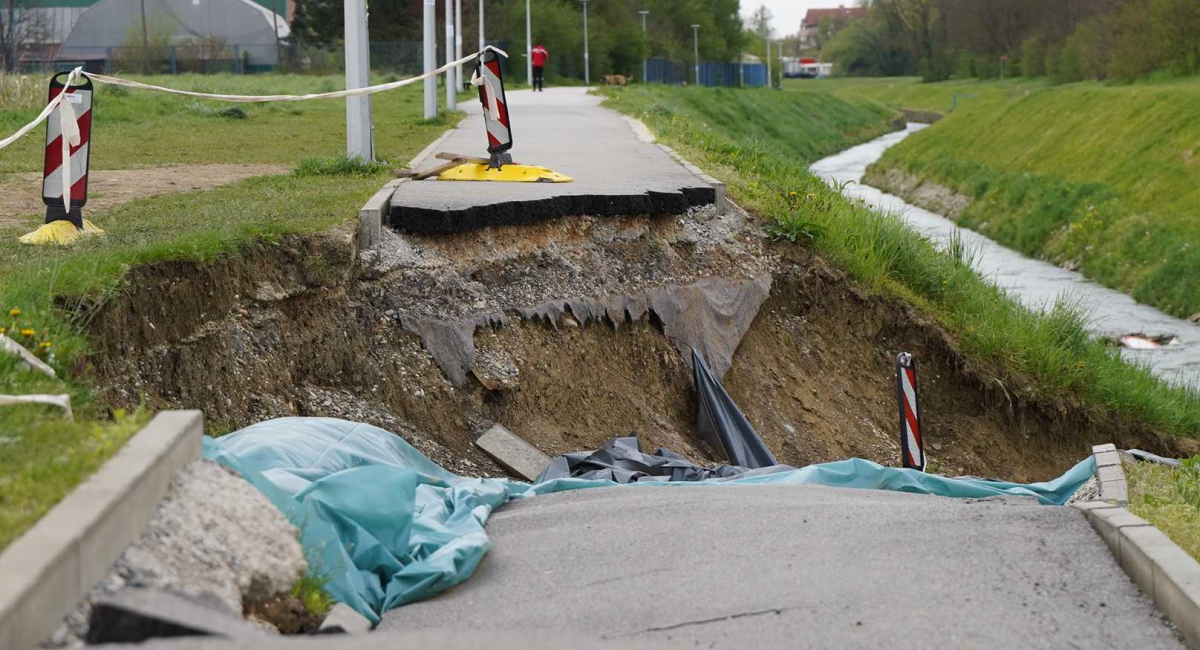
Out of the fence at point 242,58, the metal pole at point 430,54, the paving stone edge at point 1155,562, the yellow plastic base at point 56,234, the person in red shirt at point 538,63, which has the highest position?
the fence at point 242,58

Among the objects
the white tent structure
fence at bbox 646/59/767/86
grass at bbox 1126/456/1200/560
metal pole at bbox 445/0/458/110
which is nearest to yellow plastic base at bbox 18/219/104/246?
grass at bbox 1126/456/1200/560

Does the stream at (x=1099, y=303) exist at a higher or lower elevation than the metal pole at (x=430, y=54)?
lower

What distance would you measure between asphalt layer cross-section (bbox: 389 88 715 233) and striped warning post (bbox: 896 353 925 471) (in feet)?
10.1

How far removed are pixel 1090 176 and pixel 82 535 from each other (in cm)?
3028

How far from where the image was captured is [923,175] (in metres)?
39.3

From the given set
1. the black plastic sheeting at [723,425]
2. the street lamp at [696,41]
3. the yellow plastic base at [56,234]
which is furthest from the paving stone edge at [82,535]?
the street lamp at [696,41]

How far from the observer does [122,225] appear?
29.3ft

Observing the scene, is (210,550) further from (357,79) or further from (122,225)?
(357,79)

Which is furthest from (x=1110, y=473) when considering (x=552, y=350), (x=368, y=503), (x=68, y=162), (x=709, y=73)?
(x=709, y=73)

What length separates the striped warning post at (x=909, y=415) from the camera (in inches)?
354

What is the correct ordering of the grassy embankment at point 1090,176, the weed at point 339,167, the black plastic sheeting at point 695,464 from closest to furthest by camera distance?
the black plastic sheeting at point 695,464
the weed at point 339,167
the grassy embankment at point 1090,176

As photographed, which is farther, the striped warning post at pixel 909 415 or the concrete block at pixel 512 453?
the striped warning post at pixel 909 415

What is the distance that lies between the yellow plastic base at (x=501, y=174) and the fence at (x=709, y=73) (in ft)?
173

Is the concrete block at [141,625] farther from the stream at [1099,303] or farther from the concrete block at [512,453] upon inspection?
the stream at [1099,303]
